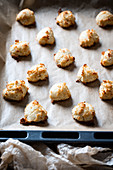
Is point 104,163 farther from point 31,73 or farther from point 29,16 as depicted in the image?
point 29,16

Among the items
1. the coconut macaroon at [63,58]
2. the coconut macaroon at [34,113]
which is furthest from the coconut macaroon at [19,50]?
the coconut macaroon at [34,113]

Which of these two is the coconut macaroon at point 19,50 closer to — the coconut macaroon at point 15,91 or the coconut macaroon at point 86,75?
the coconut macaroon at point 15,91

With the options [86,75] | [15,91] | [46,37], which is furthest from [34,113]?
[46,37]

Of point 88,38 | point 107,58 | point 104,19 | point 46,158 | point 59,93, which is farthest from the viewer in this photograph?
point 104,19

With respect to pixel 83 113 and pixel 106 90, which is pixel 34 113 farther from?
pixel 106 90

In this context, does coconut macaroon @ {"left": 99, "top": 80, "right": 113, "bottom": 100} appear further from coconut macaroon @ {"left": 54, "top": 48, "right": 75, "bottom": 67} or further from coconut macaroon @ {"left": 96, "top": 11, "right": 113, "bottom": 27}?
coconut macaroon @ {"left": 96, "top": 11, "right": 113, "bottom": 27}

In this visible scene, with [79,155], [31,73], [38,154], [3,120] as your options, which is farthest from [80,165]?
[31,73]
